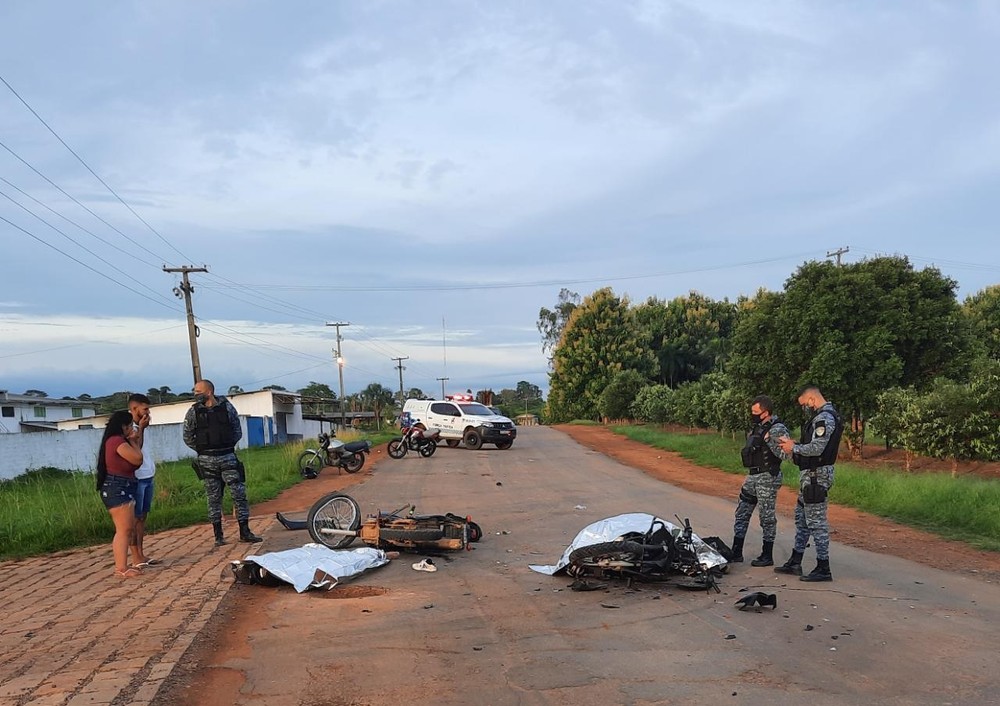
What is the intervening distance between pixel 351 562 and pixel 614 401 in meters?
45.1

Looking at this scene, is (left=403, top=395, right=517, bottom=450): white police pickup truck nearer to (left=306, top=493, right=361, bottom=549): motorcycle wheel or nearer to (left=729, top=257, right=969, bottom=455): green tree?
(left=729, top=257, right=969, bottom=455): green tree

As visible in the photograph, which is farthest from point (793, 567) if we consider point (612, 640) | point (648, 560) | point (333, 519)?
point (333, 519)

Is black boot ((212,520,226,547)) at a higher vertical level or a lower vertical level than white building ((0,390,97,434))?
lower

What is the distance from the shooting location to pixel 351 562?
26.2 ft

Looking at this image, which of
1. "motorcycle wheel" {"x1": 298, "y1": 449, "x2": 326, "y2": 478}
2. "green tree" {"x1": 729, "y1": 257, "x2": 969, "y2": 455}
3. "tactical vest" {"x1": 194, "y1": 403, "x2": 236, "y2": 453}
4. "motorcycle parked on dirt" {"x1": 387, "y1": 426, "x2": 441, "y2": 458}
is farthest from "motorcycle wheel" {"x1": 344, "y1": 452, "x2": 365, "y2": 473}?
"tactical vest" {"x1": 194, "y1": 403, "x2": 236, "y2": 453}

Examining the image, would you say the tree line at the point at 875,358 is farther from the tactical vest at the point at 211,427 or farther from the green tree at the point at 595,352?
the green tree at the point at 595,352

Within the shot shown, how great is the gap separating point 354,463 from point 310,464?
1.26 metres

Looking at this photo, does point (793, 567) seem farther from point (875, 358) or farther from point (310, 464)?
point (310, 464)

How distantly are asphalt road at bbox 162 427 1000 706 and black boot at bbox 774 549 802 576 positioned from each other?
0.54ft

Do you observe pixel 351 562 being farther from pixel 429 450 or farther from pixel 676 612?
pixel 429 450

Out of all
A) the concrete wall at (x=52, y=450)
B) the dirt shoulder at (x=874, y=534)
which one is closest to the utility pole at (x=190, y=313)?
the concrete wall at (x=52, y=450)

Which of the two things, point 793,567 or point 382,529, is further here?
point 382,529

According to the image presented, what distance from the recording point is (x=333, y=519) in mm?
9227

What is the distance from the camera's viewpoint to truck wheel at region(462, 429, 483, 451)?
29438 millimetres
